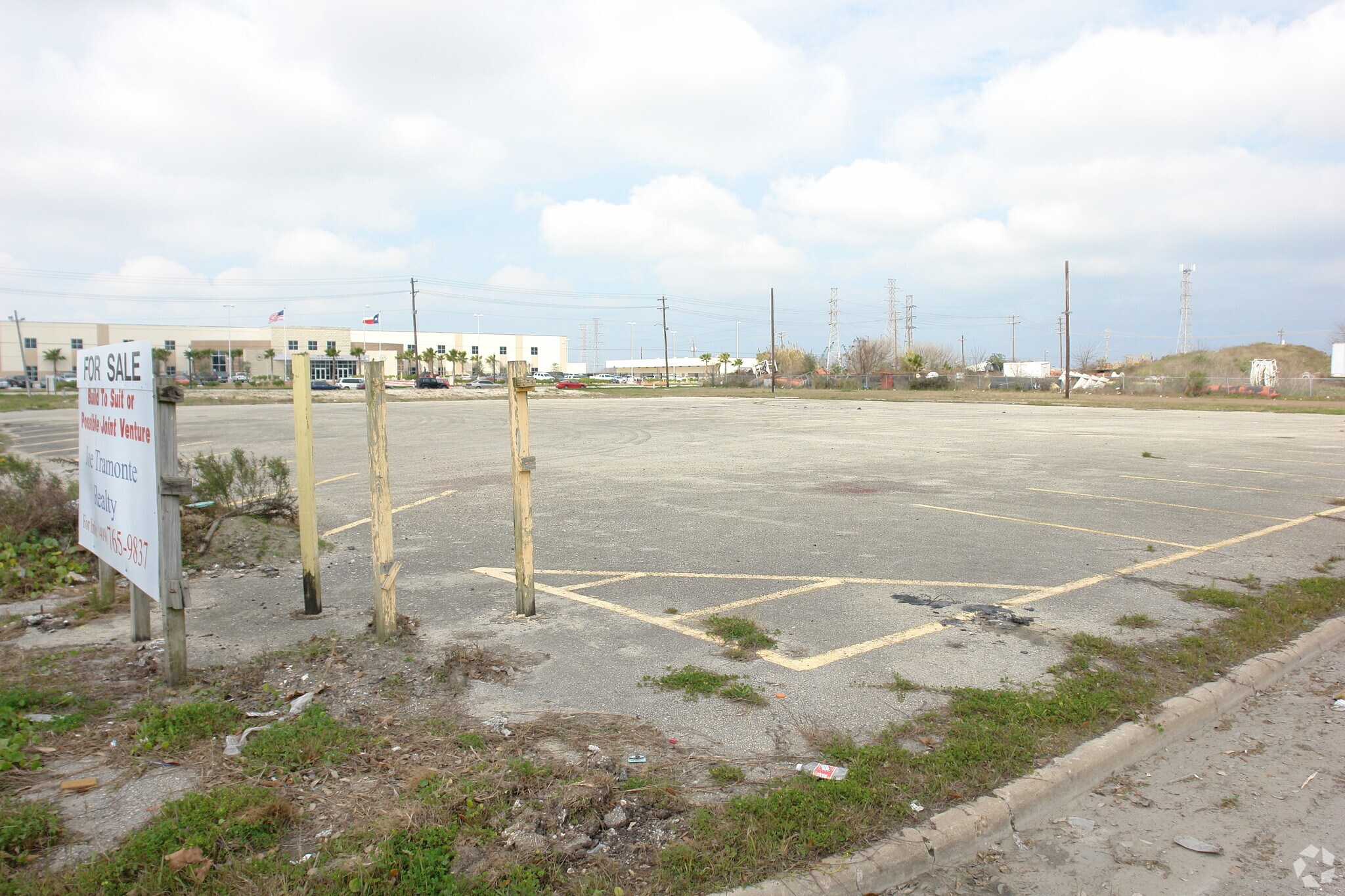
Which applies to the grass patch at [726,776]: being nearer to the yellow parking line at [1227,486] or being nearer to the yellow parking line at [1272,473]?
the yellow parking line at [1227,486]

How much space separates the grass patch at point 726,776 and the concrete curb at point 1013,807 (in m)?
0.64

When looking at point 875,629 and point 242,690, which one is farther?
point 875,629

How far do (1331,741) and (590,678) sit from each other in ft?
13.3

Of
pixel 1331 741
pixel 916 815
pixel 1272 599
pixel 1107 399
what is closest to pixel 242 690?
pixel 916 815

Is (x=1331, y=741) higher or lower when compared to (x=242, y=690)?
lower

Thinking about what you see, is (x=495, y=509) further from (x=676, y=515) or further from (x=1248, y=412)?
(x=1248, y=412)

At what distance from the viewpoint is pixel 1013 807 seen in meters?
3.48

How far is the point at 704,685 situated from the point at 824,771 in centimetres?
118

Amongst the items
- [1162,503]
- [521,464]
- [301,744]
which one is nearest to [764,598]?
[521,464]

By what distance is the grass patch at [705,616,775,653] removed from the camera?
546 centimetres

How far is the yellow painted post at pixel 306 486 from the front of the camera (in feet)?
19.0

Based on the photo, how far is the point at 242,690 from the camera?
4.61 m

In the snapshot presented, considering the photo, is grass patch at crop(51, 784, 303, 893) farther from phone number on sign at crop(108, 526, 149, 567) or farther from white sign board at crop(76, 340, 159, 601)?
phone number on sign at crop(108, 526, 149, 567)

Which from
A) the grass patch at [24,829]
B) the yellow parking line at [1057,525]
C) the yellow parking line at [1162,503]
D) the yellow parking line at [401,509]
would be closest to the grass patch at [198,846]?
the grass patch at [24,829]
